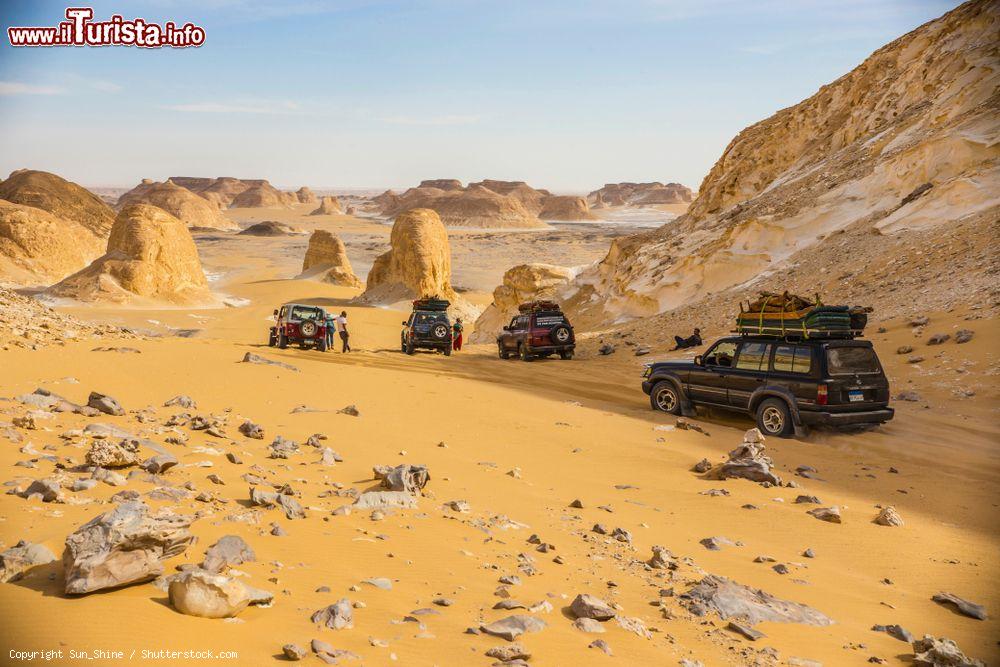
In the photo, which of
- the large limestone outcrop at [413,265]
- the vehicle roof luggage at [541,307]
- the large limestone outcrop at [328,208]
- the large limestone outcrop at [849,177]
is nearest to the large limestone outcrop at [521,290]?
the large limestone outcrop at [849,177]

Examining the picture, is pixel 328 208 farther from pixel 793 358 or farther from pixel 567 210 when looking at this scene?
pixel 793 358

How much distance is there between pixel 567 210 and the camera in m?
159

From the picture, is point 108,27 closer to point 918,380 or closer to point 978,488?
point 978,488

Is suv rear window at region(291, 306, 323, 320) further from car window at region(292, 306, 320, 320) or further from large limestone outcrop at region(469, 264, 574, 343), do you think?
large limestone outcrop at region(469, 264, 574, 343)

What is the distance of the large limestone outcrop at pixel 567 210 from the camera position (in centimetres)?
15750

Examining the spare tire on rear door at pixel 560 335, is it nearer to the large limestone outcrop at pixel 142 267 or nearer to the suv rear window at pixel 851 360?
the suv rear window at pixel 851 360

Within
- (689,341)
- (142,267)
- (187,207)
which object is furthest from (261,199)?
(689,341)

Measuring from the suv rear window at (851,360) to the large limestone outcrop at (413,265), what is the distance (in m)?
38.4

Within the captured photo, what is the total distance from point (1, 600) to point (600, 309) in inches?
1139

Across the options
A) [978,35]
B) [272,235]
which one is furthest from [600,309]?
[272,235]

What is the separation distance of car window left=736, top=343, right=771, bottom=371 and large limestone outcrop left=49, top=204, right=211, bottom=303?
39.5m

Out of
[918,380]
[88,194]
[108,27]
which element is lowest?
[918,380]

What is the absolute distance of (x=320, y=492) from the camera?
674 centimetres

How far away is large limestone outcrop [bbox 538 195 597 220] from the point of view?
158 meters
